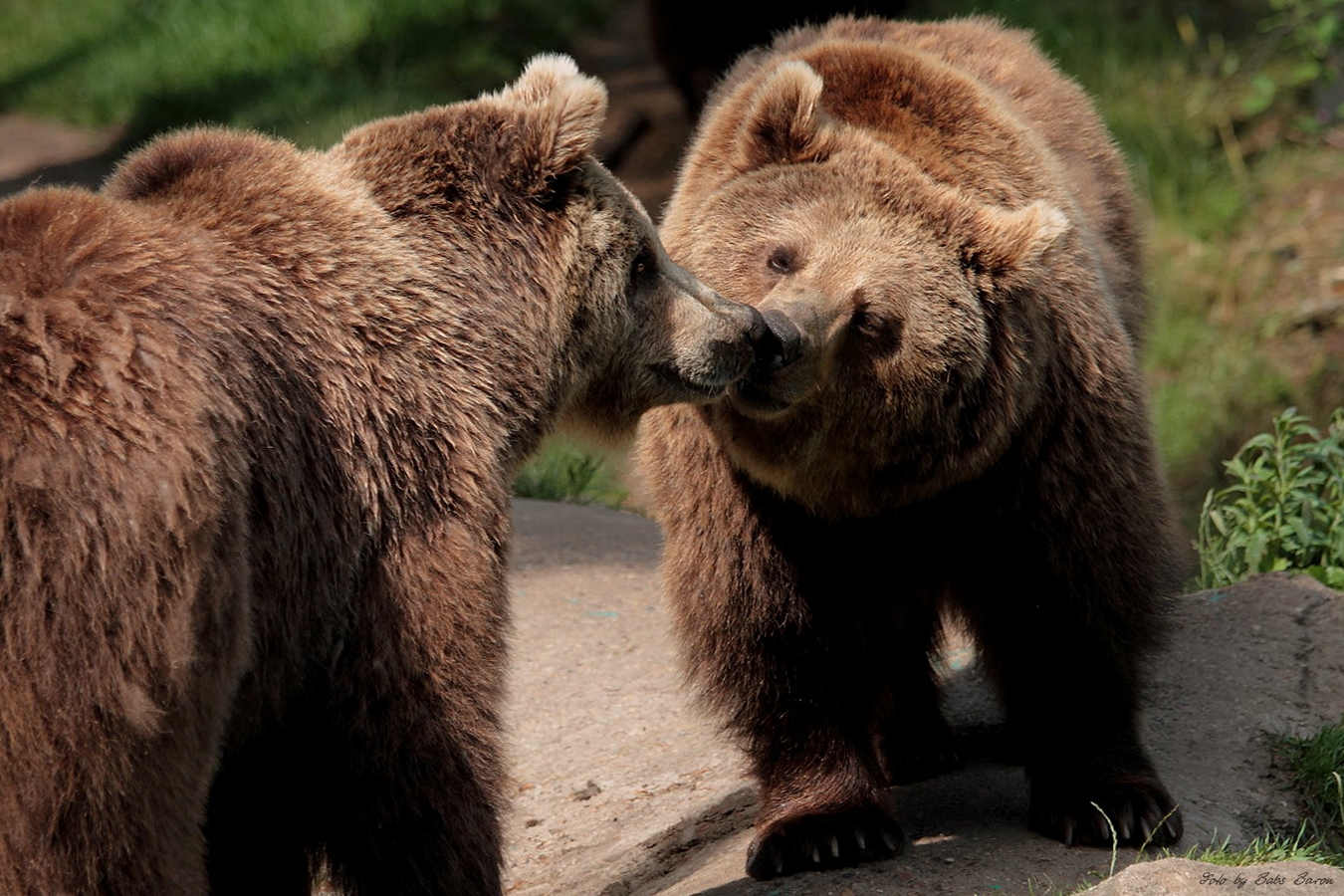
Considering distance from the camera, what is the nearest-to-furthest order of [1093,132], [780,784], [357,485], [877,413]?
[357,485]
[877,413]
[780,784]
[1093,132]

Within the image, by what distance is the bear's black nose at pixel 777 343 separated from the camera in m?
3.60

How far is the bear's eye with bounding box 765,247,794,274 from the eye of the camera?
12.8 ft

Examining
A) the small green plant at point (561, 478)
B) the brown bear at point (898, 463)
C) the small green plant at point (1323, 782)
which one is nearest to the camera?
the brown bear at point (898, 463)

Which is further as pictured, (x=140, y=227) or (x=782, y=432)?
(x=782, y=432)

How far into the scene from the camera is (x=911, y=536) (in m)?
4.09

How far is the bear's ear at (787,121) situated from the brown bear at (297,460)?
0.52 m

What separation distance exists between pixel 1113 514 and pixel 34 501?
8.61ft

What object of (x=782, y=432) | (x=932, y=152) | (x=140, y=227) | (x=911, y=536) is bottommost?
(x=911, y=536)

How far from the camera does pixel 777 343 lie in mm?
3621

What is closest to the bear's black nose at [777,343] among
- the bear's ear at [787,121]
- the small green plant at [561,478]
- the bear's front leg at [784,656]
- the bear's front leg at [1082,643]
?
the bear's front leg at [784,656]

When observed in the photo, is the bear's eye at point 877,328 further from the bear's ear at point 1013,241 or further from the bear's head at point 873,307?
the bear's ear at point 1013,241

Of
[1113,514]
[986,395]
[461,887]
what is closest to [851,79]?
[986,395]

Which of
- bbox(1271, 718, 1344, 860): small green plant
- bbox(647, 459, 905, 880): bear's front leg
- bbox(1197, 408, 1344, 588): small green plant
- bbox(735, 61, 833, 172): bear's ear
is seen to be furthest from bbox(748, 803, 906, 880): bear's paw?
bbox(1197, 408, 1344, 588): small green plant

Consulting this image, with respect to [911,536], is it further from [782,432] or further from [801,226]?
[801,226]
